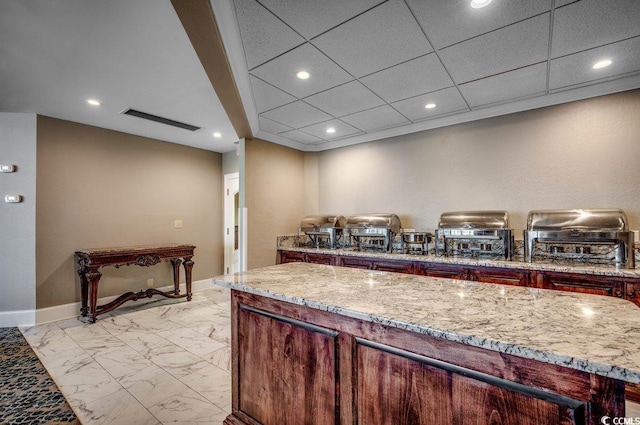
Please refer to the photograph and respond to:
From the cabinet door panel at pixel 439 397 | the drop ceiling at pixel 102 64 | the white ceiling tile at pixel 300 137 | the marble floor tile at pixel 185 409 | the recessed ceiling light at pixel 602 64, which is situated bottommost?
the marble floor tile at pixel 185 409

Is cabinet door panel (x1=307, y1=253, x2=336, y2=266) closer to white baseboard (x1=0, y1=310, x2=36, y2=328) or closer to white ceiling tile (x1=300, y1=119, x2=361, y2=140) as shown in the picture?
white ceiling tile (x1=300, y1=119, x2=361, y2=140)

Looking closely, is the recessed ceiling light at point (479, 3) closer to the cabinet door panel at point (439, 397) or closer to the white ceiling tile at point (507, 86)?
the white ceiling tile at point (507, 86)

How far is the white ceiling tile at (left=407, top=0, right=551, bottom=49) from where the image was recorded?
1.78 meters

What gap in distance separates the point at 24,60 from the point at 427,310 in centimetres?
362

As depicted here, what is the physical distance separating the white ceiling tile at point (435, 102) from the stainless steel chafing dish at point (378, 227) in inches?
51.6

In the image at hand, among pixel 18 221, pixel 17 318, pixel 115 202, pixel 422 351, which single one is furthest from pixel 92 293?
pixel 422 351

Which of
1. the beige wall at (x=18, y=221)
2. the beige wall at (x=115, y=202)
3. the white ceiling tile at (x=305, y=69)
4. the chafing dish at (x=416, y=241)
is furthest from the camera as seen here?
the beige wall at (x=115, y=202)

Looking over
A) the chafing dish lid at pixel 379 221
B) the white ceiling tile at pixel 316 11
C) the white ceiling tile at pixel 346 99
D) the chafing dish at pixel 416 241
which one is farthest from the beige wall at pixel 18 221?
the chafing dish at pixel 416 241

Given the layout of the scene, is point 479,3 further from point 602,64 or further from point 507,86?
point 602,64

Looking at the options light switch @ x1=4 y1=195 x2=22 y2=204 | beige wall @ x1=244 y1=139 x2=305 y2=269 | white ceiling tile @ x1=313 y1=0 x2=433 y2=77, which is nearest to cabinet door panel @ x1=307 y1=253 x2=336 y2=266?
beige wall @ x1=244 y1=139 x2=305 y2=269

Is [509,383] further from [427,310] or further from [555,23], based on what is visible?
[555,23]

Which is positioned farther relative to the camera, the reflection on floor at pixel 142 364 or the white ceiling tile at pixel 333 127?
the white ceiling tile at pixel 333 127

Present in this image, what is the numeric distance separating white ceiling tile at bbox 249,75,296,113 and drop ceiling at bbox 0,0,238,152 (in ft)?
1.52

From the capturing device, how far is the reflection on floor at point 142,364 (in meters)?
2.02
